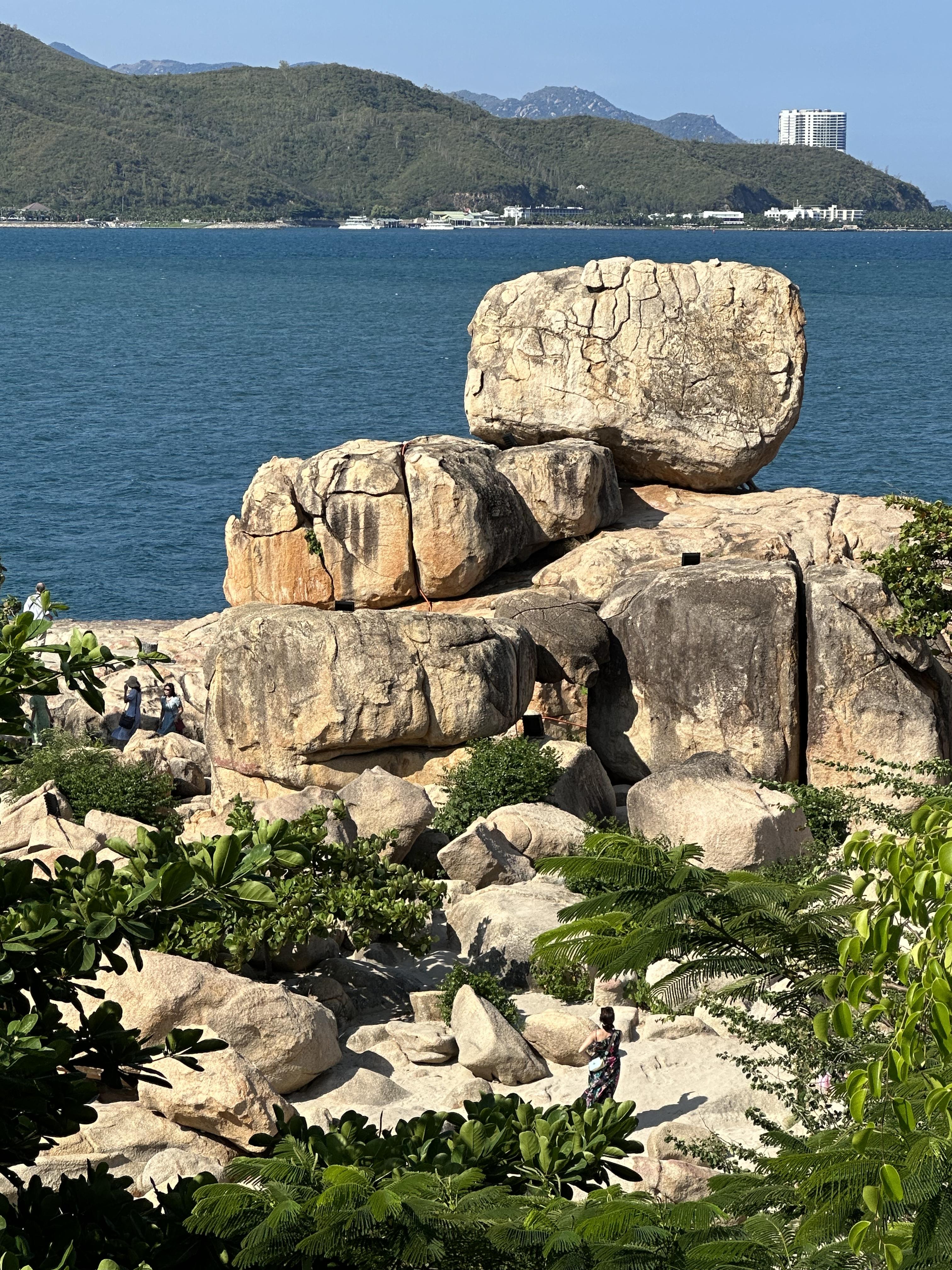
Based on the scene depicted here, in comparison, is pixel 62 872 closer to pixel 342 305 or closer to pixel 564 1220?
pixel 564 1220

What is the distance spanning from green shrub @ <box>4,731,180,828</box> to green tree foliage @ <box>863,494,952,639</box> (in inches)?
408

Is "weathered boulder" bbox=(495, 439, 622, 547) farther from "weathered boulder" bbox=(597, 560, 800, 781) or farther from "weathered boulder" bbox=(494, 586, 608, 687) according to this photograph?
"weathered boulder" bbox=(597, 560, 800, 781)

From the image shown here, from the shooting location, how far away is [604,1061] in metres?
12.6

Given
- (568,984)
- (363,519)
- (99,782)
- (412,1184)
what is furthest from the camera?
(363,519)

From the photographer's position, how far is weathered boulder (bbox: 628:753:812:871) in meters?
17.5

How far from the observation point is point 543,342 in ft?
91.7

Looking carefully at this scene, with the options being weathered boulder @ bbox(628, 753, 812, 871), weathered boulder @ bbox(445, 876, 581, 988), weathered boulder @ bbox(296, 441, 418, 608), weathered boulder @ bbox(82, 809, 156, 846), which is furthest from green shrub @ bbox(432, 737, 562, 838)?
weathered boulder @ bbox(296, 441, 418, 608)

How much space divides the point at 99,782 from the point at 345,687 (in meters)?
3.44

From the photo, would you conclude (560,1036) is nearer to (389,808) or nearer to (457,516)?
(389,808)

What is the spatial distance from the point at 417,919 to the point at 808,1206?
9694mm

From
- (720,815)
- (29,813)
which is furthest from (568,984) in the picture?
(29,813)

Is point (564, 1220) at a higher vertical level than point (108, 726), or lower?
higher

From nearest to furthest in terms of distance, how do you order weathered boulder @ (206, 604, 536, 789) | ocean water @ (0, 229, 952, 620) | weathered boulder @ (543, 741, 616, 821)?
weathered boulder @ (206, 604, 536, 789)
weathered boulder @ (543, 741, 616, 821)
ocean water @ (0, 229, 952, 620)

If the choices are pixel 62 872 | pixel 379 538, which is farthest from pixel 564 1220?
pixel 379 538
